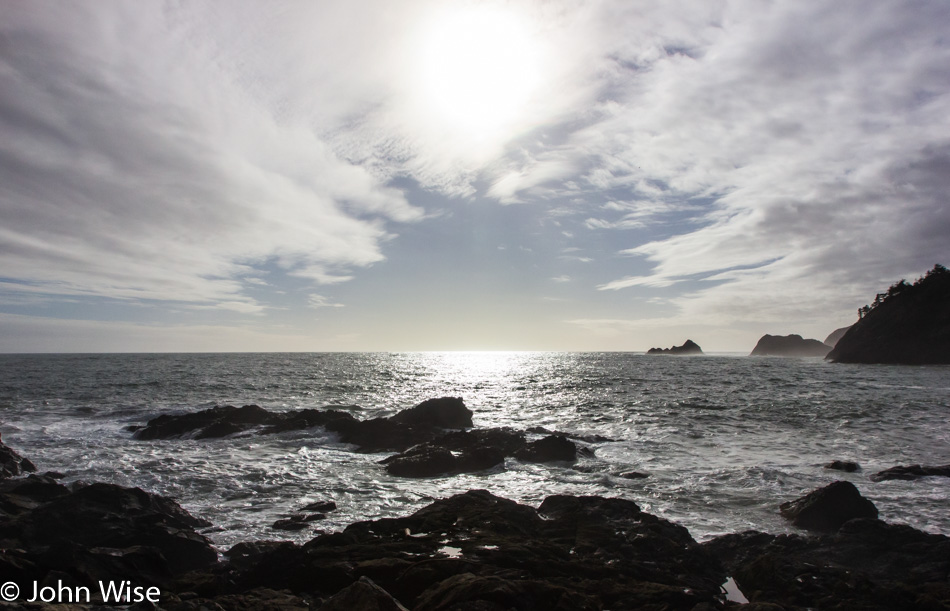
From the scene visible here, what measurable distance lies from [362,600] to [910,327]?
410ft

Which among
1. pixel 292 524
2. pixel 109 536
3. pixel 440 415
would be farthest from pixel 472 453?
pixel 109 536

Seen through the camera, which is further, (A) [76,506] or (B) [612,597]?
(A) [76,506]

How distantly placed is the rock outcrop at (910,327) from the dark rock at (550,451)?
109m

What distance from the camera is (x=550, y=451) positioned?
63.1 ft

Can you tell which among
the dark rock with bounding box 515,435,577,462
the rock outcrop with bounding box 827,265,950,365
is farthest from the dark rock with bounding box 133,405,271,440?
the rock outcrop with bounding box 827,265,950,365

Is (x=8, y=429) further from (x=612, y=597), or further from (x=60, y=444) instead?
(x=612, y=597)

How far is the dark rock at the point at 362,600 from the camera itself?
5559 millimetres

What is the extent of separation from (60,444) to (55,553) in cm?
1773

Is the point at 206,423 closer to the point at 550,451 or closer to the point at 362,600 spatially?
the point at 550,451

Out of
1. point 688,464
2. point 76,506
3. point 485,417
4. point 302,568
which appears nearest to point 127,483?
point 76,506

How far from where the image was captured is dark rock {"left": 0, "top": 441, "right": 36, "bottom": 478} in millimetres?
15343

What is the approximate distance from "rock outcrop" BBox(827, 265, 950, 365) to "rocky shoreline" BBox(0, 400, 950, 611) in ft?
366

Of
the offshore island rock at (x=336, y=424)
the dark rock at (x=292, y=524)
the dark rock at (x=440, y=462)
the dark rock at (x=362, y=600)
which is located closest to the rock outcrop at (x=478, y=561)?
the dark rock at (x=362, y=600)

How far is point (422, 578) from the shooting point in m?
7.58
